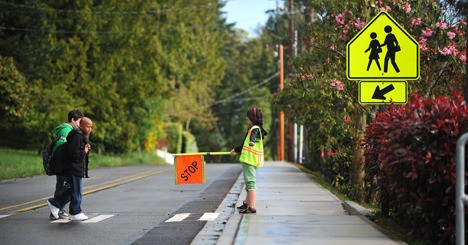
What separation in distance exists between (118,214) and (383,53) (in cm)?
510

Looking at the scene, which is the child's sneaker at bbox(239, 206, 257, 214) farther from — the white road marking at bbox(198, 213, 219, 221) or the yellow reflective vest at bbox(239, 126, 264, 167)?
the yellow reflective vest at bbox(239, 126, 264, 167)

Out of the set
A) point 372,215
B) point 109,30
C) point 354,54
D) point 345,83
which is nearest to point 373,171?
point 372,215

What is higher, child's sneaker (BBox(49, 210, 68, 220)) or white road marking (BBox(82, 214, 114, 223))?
child's sneaker (BBox(49, 210, 68, 220))

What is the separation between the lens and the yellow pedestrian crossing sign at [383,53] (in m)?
13.0

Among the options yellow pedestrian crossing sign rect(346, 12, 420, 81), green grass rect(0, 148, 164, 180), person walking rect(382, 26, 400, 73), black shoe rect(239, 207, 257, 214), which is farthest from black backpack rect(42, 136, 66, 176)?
green grass rect(0, 148, 164, 180)

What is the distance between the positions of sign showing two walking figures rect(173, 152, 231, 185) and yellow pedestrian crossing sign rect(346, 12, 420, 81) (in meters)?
3.33

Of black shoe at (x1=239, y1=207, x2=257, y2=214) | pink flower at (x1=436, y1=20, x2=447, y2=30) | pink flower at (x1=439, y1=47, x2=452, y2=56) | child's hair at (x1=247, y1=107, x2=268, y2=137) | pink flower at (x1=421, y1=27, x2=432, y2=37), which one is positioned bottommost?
black shoe at (x1=239, y1=207, x2=257, y2=214)

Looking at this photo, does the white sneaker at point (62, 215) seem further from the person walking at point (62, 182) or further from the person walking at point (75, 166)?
the person walking at point (75, 166)

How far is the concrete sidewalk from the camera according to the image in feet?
33.4

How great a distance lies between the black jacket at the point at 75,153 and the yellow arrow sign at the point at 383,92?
421cm

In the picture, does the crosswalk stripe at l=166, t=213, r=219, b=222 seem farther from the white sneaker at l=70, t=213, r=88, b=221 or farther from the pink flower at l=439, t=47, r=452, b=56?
the pink flower at l=439, t=47, r=452, b=56

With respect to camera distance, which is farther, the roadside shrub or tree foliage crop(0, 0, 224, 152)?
tree foliage crop(0, 0, 224, 152)

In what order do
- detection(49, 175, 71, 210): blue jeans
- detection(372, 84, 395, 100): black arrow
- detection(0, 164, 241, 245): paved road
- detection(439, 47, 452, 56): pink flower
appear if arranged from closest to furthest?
detection(0, 164, 241, 245): paved road, detection(372, 84, 395, 100): black arrow, detection(49, 175, 71, 210): blue jeans, detection(439, 47, 452, 56): pink flower

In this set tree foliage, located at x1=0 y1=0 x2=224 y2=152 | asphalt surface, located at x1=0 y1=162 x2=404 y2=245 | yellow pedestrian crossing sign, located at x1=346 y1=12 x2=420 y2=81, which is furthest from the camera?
tree foliage, located at x1=0 y1=0 x2=224 y2=152
